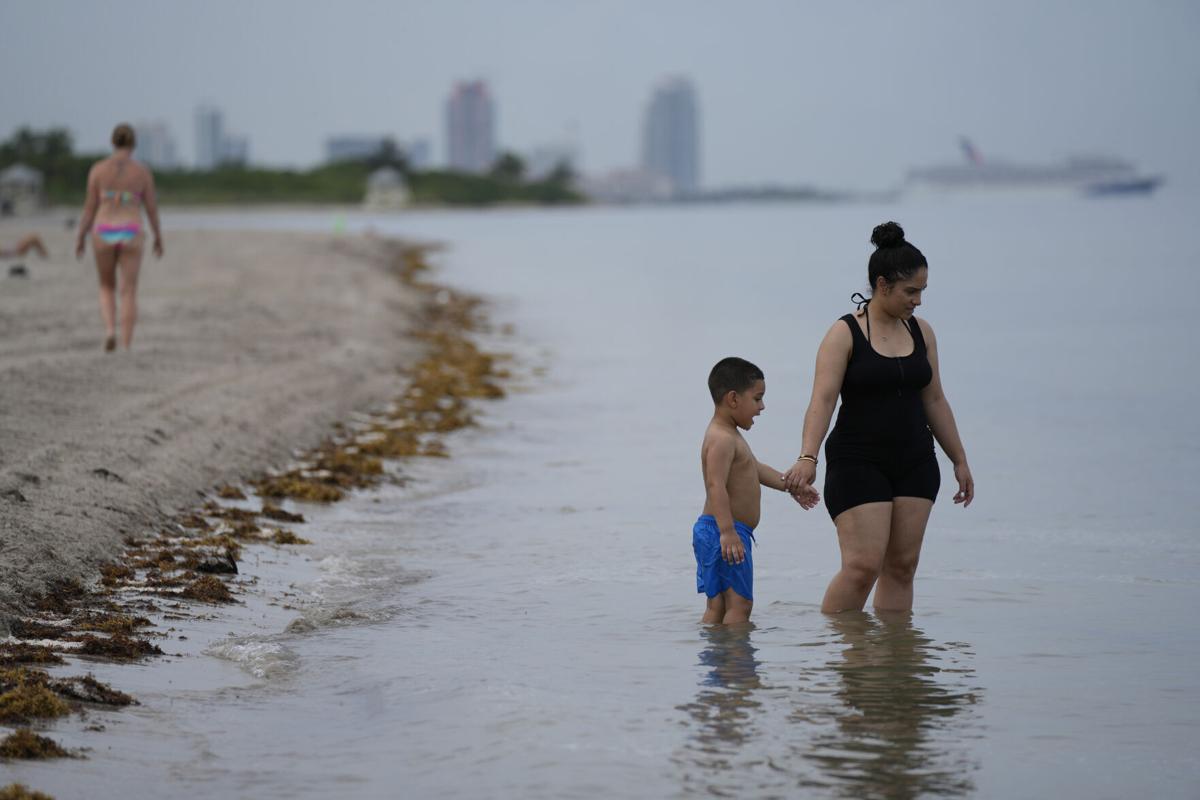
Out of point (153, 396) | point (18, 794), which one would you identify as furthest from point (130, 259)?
point (18, 794)

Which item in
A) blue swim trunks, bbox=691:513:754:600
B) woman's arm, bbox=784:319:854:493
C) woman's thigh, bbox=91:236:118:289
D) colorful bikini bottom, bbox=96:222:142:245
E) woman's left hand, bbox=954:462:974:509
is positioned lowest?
blue swim trunks, bbox=691:513:754:600

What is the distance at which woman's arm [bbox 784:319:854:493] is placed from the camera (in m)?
6.09

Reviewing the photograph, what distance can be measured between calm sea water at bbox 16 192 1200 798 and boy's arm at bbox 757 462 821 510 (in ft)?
2.41

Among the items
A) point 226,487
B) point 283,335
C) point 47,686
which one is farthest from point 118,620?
point 283,335

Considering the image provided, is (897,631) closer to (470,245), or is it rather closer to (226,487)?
(226,487)

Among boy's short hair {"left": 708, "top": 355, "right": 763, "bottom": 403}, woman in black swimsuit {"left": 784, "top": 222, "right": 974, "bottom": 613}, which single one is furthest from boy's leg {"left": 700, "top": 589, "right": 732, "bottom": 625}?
boy's short hair {"left": 708, "top": 355, "right": 763, "bottom": 403}

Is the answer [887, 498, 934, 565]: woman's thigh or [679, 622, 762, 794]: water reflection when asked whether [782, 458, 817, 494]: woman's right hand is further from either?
[679, 622, 762, 794]: water reflection

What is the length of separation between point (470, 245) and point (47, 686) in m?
76.3

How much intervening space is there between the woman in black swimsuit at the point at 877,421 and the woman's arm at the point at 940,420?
0.03 meters

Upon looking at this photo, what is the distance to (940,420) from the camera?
6434 mm

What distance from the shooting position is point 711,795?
484 centimetres

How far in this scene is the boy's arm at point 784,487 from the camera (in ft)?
20.0

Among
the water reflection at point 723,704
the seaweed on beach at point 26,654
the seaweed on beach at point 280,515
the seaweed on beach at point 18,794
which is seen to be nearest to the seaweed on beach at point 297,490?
the seaweed on beach at point 280,515

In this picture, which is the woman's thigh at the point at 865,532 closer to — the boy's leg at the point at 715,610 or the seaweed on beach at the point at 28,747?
the boy's leg at the point at 715,610
